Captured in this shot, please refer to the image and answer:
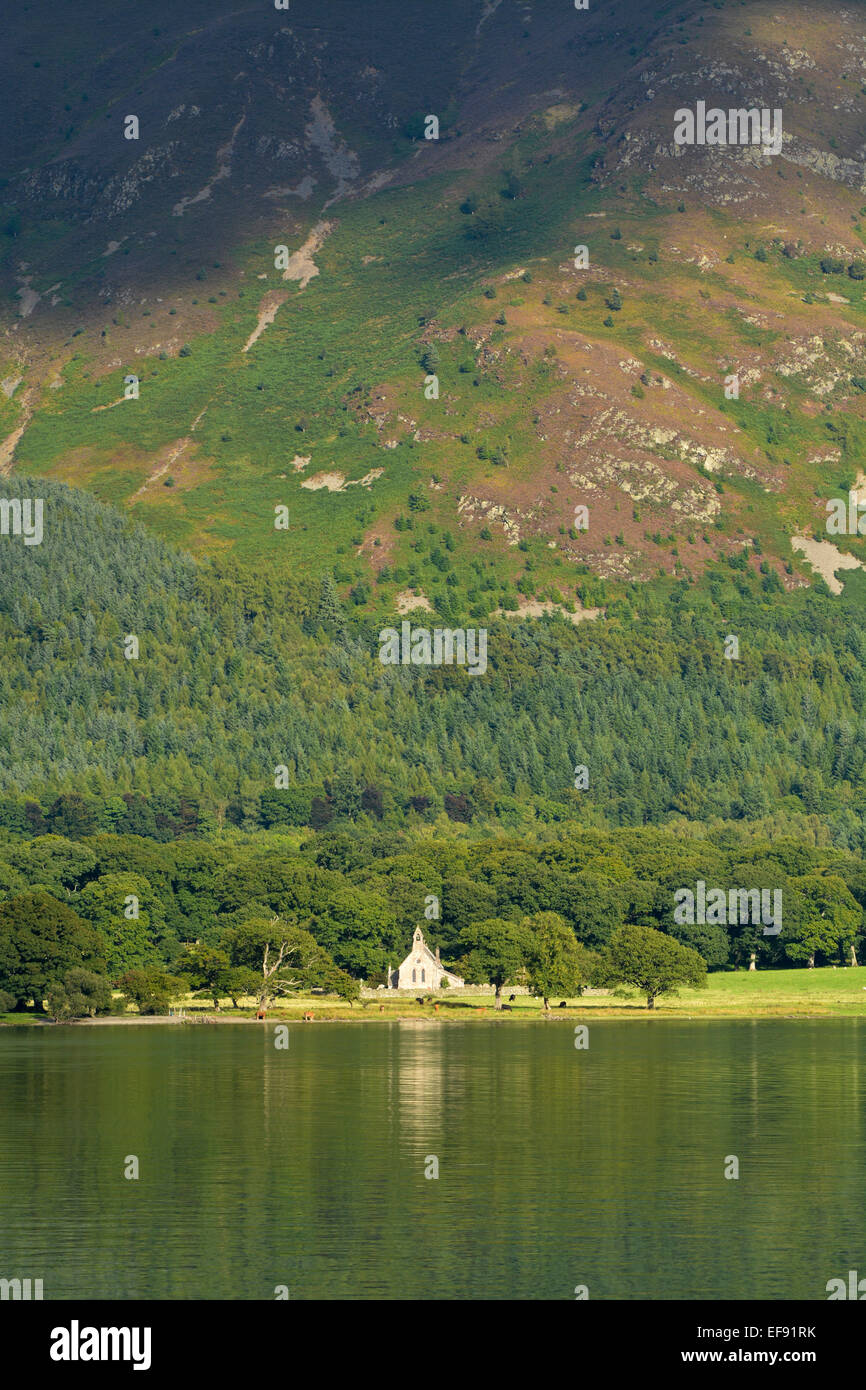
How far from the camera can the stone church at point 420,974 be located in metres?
189

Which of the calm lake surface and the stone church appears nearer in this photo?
the calm lake surface

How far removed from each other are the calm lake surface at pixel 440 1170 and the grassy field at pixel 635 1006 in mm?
29827

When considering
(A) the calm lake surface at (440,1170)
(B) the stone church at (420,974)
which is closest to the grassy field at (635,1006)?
(B) the stone church at (420,974)

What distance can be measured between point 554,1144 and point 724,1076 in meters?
30.1

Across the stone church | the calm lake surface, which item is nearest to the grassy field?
the stone church

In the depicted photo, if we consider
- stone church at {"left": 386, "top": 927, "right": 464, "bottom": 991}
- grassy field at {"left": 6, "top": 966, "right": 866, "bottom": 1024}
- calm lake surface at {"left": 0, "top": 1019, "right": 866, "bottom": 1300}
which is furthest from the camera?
Result: stone church at {"left": 386, "top": 927, "right": 464, "bottom": 991}

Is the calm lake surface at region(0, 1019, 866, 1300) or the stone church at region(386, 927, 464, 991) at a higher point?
the stone church at region(386, 927, 464, 991)

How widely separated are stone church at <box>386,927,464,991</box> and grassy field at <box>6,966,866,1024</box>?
391 cm

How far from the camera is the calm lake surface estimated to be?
66688mm

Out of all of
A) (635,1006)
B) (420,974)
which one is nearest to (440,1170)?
(635,1006)

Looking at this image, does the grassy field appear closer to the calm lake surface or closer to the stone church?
the stone church

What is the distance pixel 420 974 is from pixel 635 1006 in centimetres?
2233
